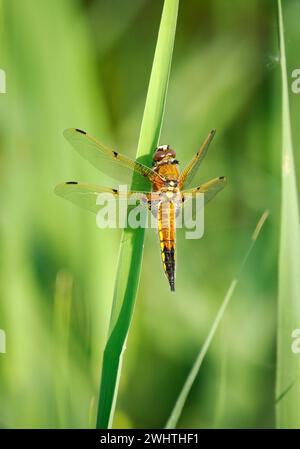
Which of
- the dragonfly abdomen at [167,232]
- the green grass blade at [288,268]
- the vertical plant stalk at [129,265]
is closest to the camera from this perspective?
the vertical plant stalk at [129,265]

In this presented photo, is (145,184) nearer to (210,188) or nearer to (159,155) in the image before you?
(159,155)

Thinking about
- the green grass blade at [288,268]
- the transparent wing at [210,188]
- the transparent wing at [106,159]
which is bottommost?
the green grass blade at [288,268]

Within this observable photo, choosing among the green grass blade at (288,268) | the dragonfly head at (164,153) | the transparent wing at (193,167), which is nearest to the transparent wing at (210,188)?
the transparent wing at (193,167)

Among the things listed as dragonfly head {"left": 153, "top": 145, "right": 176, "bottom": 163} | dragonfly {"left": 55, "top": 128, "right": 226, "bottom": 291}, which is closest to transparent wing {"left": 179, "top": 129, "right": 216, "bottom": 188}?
dragonfly {"left": 55, "top": 128, "right": 226, "bottom": 291}

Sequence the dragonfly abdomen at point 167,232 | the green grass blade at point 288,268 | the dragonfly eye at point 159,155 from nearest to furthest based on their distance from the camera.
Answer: the green grass blade at point 288,268, the dragonfly eye at point 159,155, the dragonfly abdomen at point 167,232

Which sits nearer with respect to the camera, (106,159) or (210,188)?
(106,159)

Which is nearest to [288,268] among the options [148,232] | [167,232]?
[167,232]

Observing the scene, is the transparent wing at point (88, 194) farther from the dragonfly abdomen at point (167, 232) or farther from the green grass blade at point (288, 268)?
the green grass blade at point (288, 268)
